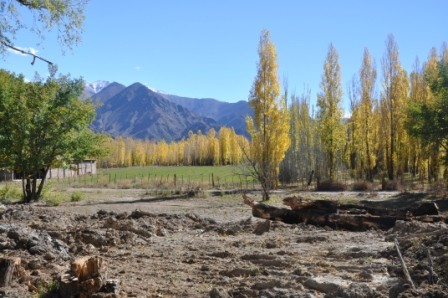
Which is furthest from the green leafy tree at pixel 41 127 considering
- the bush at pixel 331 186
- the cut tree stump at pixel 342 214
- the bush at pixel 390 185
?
the bush at pixel 390 185

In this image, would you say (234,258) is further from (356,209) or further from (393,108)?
(393,108)

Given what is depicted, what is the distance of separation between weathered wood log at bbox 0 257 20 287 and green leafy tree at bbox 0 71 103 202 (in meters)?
17.0

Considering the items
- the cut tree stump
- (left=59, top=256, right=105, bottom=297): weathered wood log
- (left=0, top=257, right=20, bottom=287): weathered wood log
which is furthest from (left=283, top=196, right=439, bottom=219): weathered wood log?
(left=0, top=257, right=20, bottom=287): weathered wood log

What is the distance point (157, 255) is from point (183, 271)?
180 centimetres

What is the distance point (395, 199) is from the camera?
A: 26266 mm

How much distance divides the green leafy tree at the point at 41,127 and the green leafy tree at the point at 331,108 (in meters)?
20.9

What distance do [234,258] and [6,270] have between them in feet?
13.7

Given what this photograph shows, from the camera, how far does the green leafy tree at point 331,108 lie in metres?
40.2

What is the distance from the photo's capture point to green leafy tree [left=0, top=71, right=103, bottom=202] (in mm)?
23547

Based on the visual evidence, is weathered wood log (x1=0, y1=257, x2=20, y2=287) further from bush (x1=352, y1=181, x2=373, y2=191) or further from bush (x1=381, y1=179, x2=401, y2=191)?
bush (x1=381, y1=179, x2=401, y2=191)

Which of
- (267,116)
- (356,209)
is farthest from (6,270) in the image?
(267,116)

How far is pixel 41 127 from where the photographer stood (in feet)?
78.2

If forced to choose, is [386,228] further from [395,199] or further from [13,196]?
[13,196]

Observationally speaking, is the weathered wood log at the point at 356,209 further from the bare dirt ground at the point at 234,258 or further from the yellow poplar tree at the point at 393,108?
the yellow poplar tree at the point at 393,108
